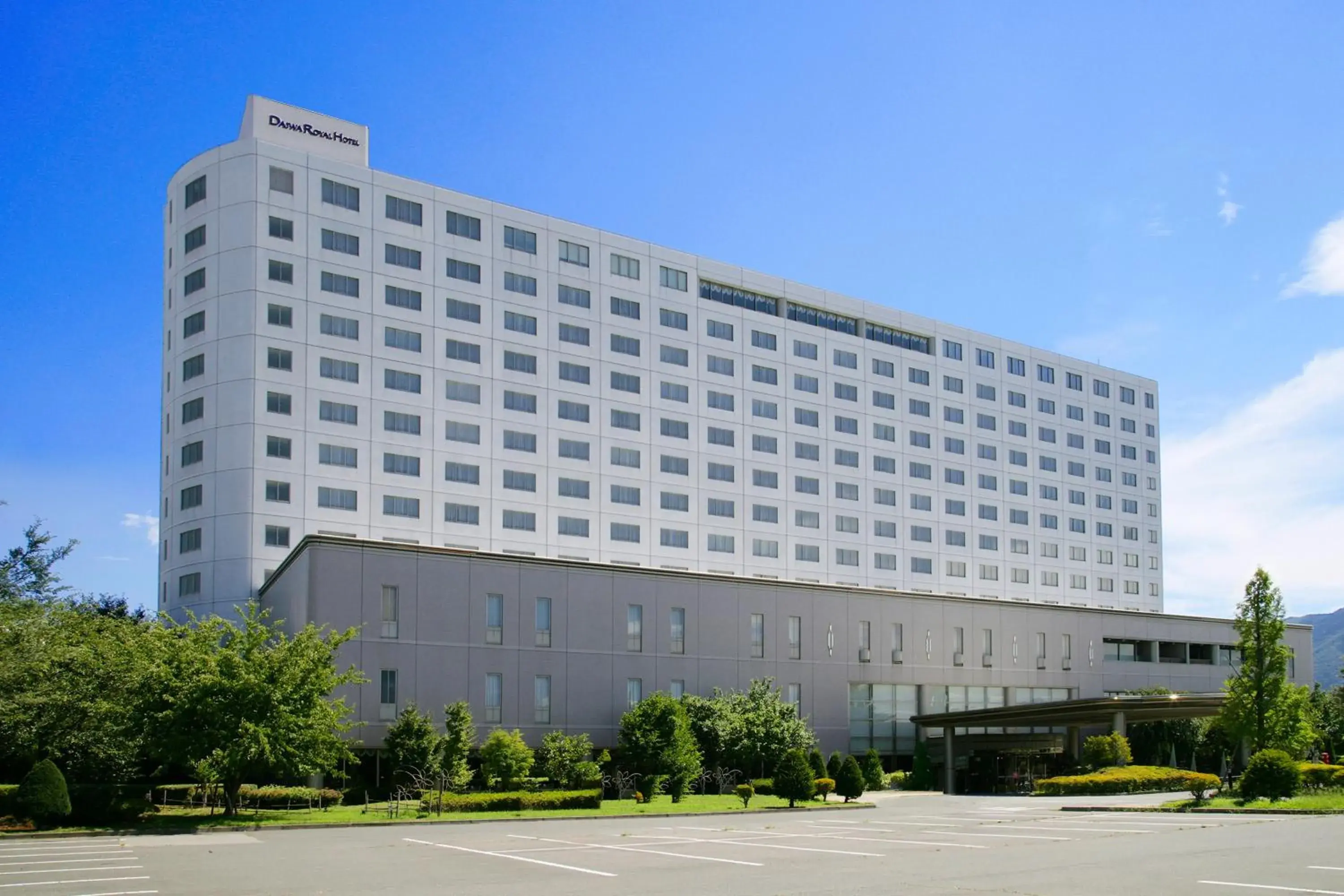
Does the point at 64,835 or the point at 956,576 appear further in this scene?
the point at 956,576

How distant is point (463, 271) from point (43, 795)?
52386 millimetres

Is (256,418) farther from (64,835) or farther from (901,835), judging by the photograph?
(901,835)

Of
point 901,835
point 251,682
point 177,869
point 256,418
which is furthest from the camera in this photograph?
point 256,418

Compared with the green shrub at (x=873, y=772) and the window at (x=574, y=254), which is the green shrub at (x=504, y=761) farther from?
the window at (x=574, y=254)

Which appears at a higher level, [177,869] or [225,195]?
[225,195]

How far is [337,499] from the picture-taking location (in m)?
75.6

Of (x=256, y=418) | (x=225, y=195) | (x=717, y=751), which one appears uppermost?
(x=225, y=195)

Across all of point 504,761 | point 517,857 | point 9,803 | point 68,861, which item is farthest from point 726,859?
point 504,761

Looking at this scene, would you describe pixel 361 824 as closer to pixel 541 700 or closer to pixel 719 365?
pixel 541 700

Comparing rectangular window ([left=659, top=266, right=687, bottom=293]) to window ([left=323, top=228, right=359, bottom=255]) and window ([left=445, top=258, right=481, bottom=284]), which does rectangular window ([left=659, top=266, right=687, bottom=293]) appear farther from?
window ([left=323, top=228, right=359, bottom=255])

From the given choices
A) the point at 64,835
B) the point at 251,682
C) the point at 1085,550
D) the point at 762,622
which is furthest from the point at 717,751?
the point at 1085,550

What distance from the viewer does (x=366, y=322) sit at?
7800 cm

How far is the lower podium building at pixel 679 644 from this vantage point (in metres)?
53.4

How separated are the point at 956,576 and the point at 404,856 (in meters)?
82.0
